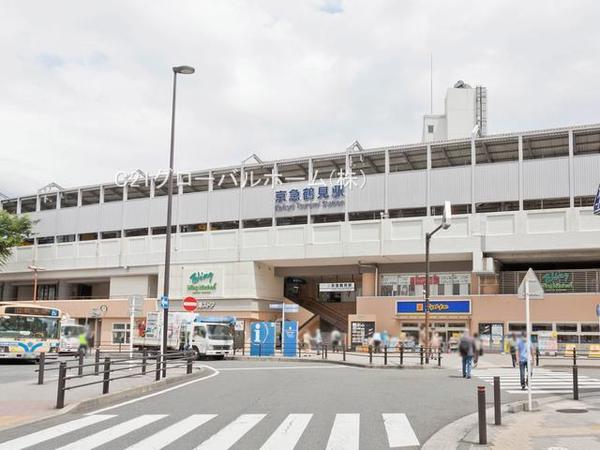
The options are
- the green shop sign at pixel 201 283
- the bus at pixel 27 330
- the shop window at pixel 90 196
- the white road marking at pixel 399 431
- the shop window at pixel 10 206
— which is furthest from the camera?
the shop window at pixel 10 206

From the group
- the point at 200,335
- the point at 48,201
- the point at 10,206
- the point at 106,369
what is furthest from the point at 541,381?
the point at 10,206

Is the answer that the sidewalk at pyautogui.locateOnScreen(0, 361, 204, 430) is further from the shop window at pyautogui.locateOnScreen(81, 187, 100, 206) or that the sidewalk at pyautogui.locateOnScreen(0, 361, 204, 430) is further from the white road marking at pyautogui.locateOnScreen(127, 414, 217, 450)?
the shop window at pyautogui.locateOnScreen(81, 187, 100, 206)

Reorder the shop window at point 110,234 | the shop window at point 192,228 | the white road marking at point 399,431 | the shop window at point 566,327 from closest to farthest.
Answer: the white road marking at point 399,431 → the shop window at point 566,327 → the shop window at point 192,228 → the shop window at point 110,234

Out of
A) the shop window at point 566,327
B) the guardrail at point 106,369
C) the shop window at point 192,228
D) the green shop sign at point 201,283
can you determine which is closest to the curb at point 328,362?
the guardrail at point 106,369

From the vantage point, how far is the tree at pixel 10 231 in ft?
164

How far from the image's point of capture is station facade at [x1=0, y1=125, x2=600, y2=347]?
37.0 metres

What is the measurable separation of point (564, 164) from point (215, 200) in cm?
2402

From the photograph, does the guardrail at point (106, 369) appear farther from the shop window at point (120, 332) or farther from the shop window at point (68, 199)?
the shop window at point (68, 199)

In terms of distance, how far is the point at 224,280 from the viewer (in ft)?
147

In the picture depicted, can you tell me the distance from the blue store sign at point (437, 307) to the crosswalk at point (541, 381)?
1223cm

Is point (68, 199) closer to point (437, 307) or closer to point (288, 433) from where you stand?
point (437, 307)

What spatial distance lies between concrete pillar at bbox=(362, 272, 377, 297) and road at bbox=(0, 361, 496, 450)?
23.3 meters

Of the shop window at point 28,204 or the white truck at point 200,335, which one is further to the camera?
the shop window at point 28,204

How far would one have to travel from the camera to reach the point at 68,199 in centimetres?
5619
